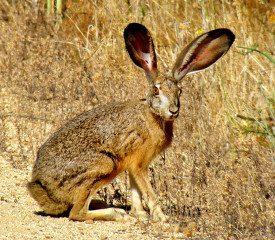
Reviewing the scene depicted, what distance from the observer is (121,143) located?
4719 millimetres

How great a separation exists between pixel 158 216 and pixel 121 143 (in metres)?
0.73

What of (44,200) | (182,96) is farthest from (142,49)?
(44,200)

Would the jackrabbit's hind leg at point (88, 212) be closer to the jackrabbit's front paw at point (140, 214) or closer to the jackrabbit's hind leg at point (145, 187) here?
the jackrabbit's front paw at point (140, 214)

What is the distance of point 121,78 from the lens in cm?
636

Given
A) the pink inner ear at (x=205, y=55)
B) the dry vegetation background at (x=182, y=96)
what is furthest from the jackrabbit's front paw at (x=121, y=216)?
the pink inner ear at (x=205, y=55)

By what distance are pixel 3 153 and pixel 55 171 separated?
158cm

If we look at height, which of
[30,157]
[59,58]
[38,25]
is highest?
[38,25]

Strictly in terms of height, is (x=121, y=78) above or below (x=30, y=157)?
above

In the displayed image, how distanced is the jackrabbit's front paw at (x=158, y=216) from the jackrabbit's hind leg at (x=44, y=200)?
2.51 ft

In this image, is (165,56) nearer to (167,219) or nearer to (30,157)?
(30,157)

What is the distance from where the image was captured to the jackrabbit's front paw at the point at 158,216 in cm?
452

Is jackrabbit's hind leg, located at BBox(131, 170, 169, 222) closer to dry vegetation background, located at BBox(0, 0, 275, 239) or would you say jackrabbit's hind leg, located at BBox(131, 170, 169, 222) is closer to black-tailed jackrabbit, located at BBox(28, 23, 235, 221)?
black-tailed jackrabbit, located at BBox(28, 23, 235, 221)

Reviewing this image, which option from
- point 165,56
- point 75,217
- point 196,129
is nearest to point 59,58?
point 165,56

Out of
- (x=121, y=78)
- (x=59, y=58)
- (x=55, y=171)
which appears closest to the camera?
(x=55, y=171)
